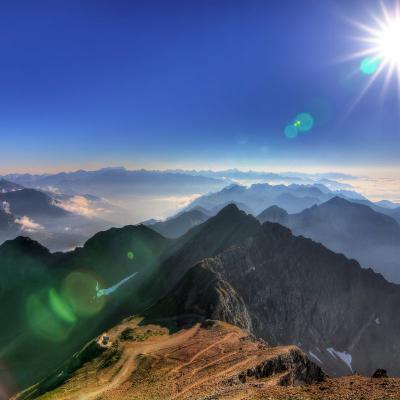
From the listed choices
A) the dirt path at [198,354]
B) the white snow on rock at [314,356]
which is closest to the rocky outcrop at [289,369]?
the dirt path at [198,354]

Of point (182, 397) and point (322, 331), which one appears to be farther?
point (322, 331)

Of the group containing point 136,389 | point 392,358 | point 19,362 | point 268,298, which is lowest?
point 392,358

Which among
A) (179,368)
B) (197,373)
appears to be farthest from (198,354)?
(197,373)

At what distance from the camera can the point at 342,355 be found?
152625mm

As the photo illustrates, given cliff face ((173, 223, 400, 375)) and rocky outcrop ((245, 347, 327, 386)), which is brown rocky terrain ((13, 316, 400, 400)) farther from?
cliff face ((173, 223, 400, 375))

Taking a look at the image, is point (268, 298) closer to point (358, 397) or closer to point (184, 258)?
point (184, 258)

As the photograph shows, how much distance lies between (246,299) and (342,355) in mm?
69438

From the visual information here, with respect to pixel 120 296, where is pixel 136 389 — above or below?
above

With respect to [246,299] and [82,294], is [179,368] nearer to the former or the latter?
[246,299]

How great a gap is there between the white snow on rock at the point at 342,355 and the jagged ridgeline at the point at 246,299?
0.58 m

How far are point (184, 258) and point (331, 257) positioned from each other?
87.3 metres

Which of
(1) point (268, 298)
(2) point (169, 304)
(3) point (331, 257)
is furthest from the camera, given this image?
(3) point (331, 257)

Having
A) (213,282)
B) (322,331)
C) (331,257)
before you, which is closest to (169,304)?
(213,282)

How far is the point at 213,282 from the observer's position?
332 ft
